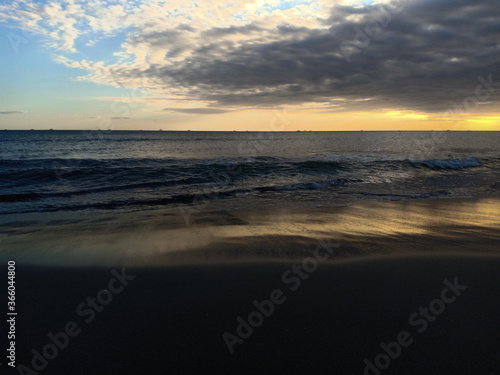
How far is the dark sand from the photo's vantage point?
3.25m

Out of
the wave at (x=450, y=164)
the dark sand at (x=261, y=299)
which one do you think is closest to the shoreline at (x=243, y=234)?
the dark sand at (x=261, y=299)

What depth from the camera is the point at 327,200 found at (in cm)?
1284

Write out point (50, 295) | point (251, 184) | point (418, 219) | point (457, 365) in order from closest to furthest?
1. point (457, 365)
2. point (50, 295)
3. point (418, 219)
4. point (251, 184)

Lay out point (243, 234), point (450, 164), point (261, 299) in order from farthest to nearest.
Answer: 1. point (450, 164)
2. point (243, 234)
3. point (261, 299)

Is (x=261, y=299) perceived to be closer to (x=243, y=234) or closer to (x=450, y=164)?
(x=243, y=234)

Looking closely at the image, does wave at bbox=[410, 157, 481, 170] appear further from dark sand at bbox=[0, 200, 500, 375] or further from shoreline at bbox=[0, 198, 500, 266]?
dark sand at bbox=[0, 200, 500, 375]

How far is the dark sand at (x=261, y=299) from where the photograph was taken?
3.25 m

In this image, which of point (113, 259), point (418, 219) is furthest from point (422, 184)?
point (113, 259)

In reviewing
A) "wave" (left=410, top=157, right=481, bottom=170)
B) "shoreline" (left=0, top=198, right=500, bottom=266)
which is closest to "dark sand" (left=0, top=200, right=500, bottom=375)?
"shoreline" (left=0, top=198, right=500, bottom=266)

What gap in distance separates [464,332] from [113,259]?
574 cm

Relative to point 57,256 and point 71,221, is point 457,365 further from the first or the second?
point 71,221

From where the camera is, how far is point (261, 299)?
14.5 ft

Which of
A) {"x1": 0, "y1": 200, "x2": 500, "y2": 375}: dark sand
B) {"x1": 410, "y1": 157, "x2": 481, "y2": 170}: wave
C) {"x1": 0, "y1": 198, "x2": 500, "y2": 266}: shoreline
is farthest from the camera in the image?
{"x1": 410, "y1": 157, "x2": 481, "y2": 170}: wave

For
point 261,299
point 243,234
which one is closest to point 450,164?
point 243,234
